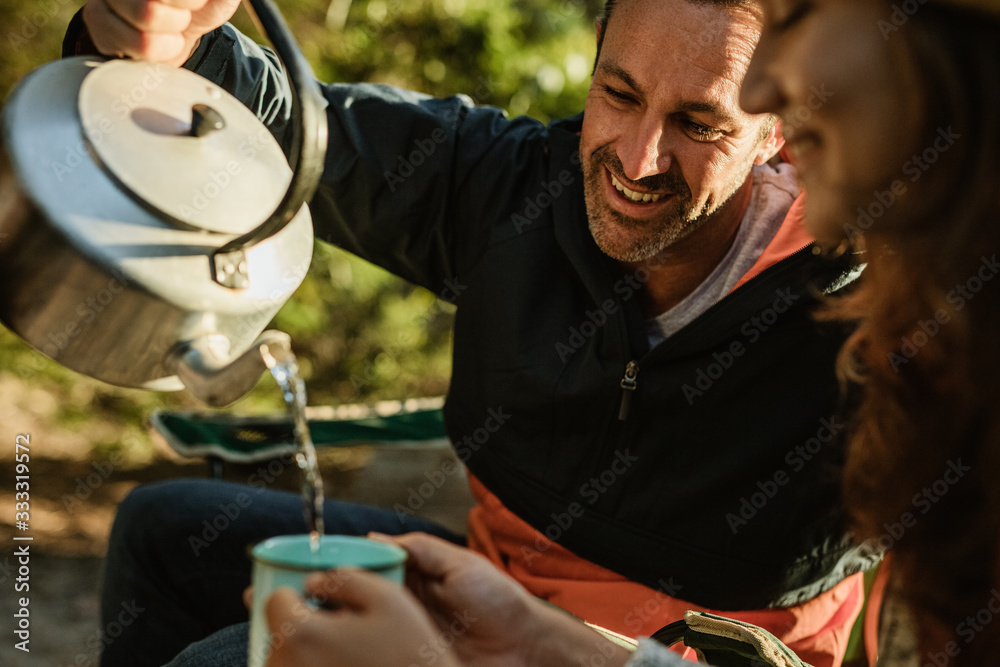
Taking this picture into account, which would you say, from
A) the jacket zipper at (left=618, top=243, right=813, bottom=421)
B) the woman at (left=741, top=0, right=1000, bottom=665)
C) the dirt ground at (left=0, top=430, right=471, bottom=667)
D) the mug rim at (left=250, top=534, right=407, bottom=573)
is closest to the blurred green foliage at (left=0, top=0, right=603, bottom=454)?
the dirt ground at (left=0, top=430, right=471, bottom=667)

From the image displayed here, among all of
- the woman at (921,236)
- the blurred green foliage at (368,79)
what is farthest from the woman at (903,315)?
the blurred green foliage at (368,79)

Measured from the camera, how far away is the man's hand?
105 cm

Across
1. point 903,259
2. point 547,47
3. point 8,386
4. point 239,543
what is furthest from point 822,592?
point 8,386

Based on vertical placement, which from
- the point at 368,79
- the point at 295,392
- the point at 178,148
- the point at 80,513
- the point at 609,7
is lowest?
the point at 80,513

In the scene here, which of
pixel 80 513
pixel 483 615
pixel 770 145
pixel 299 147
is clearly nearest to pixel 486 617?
pixel 483 615

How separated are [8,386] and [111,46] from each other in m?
3.21

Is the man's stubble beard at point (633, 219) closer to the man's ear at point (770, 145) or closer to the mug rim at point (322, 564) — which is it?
the man's ear at point (770, 145)

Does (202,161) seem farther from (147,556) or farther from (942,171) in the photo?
(147,556)

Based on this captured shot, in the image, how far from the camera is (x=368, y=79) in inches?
148

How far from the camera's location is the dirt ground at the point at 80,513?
2566 millimetres

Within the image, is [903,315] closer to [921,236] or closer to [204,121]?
[921,236]

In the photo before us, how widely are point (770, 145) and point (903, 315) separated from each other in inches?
34.0

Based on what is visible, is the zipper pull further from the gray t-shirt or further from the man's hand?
the man's hand

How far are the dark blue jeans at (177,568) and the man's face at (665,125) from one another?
2.60 feet
